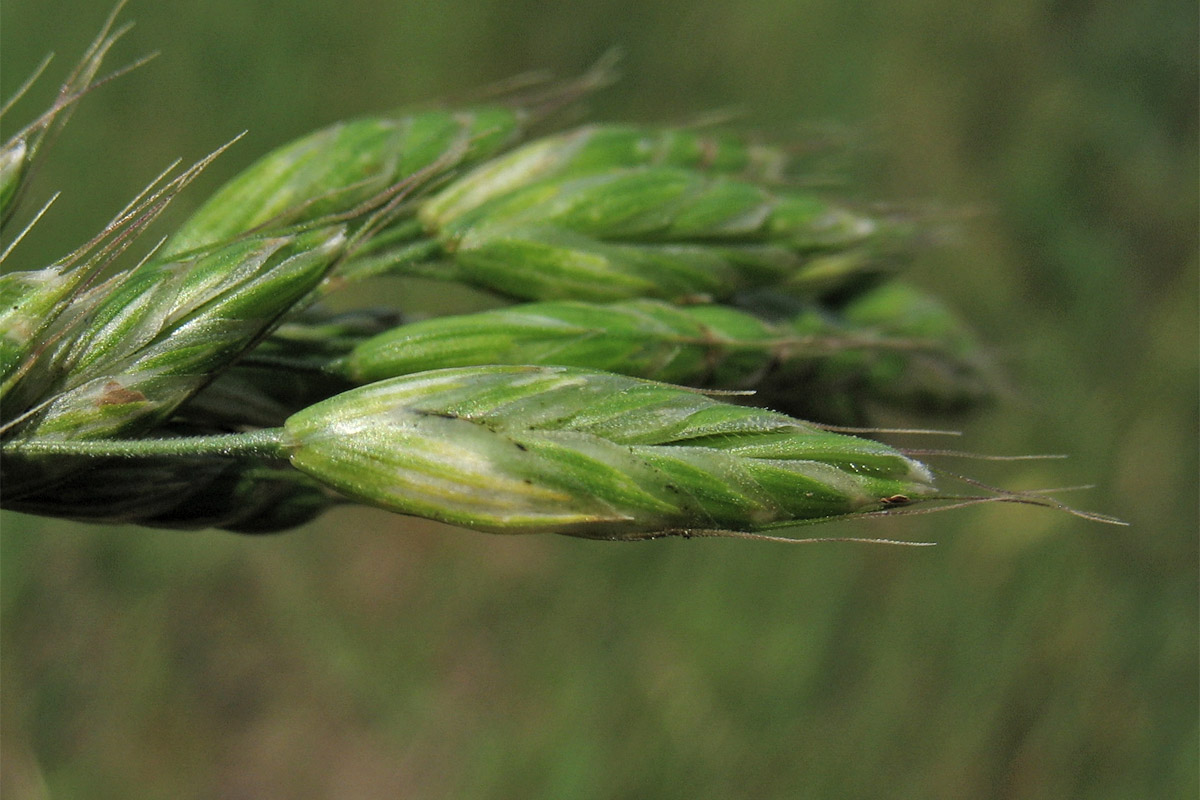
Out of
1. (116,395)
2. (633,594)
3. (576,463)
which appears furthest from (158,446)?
(633,594)

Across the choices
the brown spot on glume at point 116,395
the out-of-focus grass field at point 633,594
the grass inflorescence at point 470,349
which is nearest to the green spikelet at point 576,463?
the grass inflorescence at point 470,349

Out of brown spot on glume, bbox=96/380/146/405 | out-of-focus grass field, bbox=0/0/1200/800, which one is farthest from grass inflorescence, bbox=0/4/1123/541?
out-of-focus grass field, bbox=0/0/1200/800

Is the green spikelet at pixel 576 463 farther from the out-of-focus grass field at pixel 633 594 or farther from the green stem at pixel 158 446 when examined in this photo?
the out-of-focus grass field at pixel 633 594

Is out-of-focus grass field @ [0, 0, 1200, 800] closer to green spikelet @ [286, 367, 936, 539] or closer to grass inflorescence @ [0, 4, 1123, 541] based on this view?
grass inflorescence @ [0, 4, 1123, 541]

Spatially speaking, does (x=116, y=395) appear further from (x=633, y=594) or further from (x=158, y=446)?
(x=633, y=594)

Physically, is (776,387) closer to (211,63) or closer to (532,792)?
(532,792)
